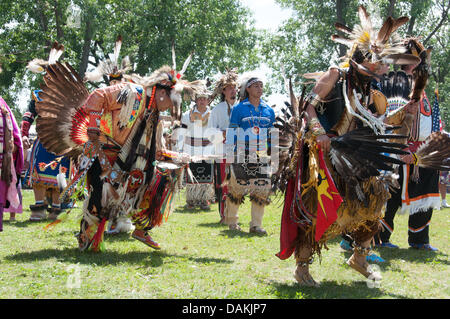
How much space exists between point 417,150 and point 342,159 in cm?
222

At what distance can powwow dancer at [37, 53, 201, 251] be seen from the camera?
15.1 ft

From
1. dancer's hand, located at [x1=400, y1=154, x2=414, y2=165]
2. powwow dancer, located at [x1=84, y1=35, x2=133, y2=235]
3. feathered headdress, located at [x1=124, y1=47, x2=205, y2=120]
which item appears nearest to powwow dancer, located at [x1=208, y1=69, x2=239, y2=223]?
powwow dancer, located at [x1=84, y1=35, x2=133, y2=235]

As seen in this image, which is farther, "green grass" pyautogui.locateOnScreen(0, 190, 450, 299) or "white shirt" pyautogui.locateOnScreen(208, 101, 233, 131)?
"white shirt" pyautogui.locateOnScreen(208, 101, 233, 131)

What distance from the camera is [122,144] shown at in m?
4.71

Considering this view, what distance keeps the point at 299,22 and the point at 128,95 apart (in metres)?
22.9

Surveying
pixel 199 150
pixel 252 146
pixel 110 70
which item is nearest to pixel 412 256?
pixel 252 146

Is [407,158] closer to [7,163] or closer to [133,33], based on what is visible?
[7,163]

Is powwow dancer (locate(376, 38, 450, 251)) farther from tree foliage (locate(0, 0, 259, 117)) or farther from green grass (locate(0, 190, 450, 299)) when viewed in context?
tree foliage (locate(0, 0, 259, 117))

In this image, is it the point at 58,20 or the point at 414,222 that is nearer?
the point at 414,222

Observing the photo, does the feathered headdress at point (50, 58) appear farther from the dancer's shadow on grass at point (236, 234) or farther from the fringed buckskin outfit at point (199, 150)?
the dancer's shadow on grass at point (236, 234)

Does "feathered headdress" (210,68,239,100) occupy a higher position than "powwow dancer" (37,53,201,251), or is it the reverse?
"feathered headdress" (210,68,239,100)

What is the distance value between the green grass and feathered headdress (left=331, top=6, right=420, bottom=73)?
5.95 ft

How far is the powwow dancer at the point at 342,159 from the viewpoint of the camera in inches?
136

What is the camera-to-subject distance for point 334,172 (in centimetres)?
362
